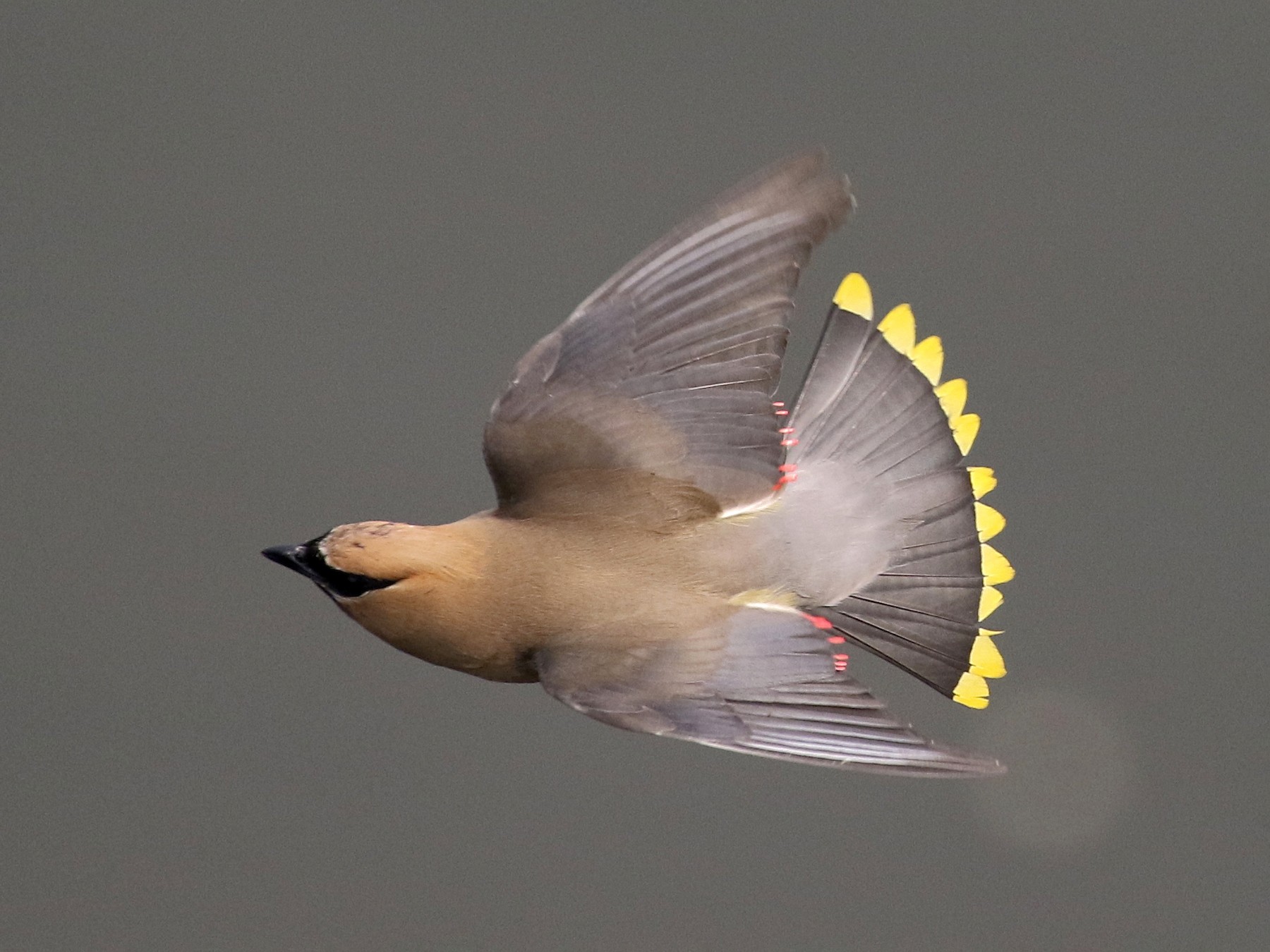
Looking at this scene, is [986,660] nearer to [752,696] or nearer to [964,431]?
[964,431]

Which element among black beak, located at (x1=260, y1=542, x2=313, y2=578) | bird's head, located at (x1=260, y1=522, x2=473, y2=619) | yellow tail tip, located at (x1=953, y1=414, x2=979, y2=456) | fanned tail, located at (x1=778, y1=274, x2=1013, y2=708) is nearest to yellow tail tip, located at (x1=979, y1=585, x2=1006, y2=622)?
fanned tail, located at (x1=778, y1=274, x2=1013, y2=708)

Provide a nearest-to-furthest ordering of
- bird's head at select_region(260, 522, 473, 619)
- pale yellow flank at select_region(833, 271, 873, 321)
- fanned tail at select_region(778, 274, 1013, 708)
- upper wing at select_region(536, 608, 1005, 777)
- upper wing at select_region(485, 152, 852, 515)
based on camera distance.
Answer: upper wing at select_region(536, 608, 1005, 777), bird's head at select_region(260, 522, 473, 619), upper wing at select_region(485, 152, 852, 515), fanned tail at select_region(778, 274, 1013, 708), pale yellow flank at select_region(833, 271, 873, 321)

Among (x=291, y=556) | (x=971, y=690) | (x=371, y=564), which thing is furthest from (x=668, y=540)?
(x=971, y=690)

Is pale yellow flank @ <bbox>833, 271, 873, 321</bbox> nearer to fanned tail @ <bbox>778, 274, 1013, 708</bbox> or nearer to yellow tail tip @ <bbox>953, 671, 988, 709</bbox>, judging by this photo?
fanned tail @ <bbox>778, 274, 1013, 708</bbox>

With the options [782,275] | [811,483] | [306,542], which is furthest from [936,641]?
[306,542]

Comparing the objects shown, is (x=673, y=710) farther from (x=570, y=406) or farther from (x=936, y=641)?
(x=936, y=641)

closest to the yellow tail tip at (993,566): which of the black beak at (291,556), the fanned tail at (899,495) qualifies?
the fanned tail at (899,495)
